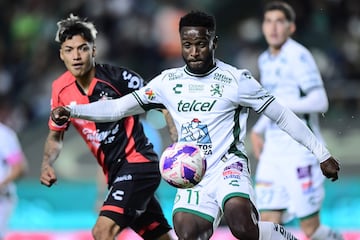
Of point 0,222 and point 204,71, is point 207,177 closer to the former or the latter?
point 204,71

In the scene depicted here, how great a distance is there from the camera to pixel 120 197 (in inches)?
329

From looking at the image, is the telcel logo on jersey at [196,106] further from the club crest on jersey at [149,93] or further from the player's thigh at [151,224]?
the player's thigh at [151,224]

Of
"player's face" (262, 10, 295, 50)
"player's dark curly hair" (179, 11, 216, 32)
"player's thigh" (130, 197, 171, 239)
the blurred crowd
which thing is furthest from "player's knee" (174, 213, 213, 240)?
the blurred crowd

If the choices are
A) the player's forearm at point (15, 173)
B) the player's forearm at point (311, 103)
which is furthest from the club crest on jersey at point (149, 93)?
the player's forearm at point (15, 173)

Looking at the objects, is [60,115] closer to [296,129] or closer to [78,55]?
[78,55]

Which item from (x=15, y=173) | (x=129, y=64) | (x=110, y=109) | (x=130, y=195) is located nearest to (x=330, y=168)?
(x=110, y=109)

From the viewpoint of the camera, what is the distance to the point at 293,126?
7.54 m

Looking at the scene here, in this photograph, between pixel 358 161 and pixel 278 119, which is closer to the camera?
pixel 278 119

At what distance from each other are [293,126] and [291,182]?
2096mm

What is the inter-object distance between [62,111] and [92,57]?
1.15m

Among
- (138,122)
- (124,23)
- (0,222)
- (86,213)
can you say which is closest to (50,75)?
(124,23)

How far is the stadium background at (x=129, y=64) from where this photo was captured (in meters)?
14.1

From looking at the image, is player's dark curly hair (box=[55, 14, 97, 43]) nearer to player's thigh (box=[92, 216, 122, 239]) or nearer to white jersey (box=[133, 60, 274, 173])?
white jersey (box=[133, 60, 274, 173])

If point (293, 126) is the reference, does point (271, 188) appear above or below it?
below
